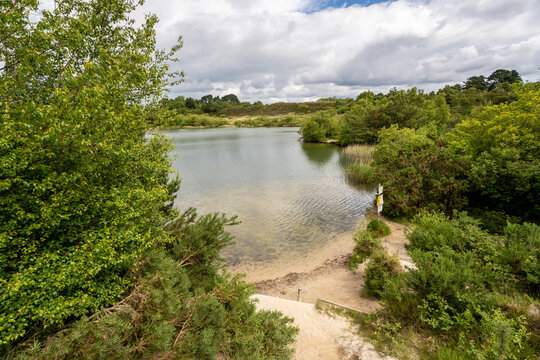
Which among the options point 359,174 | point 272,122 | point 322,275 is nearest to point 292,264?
point 322,275

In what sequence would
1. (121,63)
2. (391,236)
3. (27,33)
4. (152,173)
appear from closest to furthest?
(27,33) < (121,63) < (152,173) < (391,236)

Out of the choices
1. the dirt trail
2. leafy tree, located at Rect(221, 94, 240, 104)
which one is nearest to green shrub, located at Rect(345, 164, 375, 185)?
the dirt trail

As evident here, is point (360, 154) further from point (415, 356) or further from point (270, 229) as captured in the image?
point (415, 356)

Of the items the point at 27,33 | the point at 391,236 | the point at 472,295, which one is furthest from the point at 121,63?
the point at 391,236

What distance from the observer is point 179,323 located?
12.7 feet

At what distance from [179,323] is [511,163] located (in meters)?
14.2

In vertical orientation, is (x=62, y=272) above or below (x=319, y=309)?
above

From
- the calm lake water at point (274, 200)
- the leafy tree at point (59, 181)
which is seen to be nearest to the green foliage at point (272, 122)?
the calm lake water at point (274, 200)

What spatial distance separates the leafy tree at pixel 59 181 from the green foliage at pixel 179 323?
33cm

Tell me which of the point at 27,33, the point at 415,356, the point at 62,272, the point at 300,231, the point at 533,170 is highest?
the point at 27,33

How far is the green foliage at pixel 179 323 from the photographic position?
112 inches

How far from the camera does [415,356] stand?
452cm

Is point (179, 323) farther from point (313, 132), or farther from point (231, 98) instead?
point (231, 98)

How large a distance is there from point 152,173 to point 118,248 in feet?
7.11
